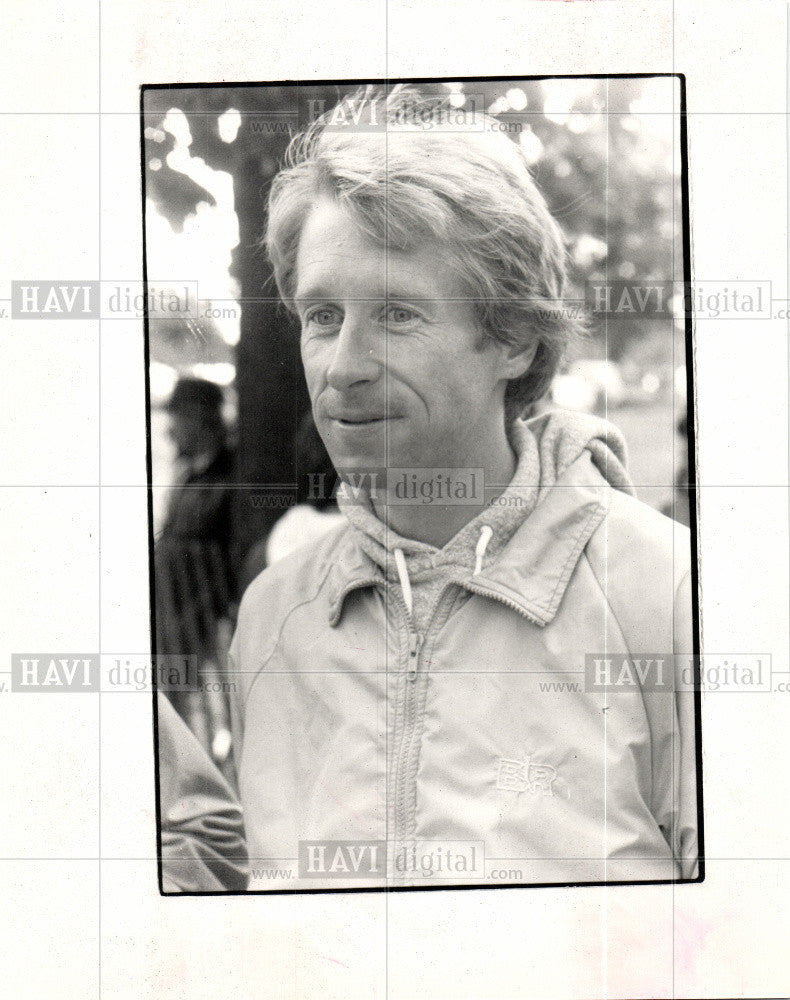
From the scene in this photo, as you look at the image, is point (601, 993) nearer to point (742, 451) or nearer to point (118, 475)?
point (742, 451)

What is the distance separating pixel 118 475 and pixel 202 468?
0.13 metres

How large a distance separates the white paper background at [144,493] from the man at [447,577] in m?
0.09

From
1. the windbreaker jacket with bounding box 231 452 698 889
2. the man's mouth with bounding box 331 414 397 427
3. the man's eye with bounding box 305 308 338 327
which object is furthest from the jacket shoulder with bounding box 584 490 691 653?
the man's eye with bounding box 305 308 338 327

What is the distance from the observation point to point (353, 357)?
150 cm

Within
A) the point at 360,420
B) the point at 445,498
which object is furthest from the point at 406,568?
the point at 360,420

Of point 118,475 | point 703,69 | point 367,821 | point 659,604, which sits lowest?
point 367,821

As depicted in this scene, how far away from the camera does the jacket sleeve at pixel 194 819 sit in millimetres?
1541

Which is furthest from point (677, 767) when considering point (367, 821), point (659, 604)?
point (367, 821)

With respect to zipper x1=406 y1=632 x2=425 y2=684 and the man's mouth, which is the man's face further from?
zipper x1=406 y1=632 x2=425 y2=684

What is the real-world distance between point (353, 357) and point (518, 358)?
0.24 m

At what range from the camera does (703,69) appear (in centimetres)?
157

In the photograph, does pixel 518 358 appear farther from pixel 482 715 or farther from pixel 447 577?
pixel 482 715

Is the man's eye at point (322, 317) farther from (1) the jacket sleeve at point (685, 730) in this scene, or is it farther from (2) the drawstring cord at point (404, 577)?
(1) the jacket sleeve at point (685, 730)

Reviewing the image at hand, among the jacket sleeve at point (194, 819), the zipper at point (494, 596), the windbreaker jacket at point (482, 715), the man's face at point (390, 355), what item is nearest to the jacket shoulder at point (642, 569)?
the windbreaker jacket at point (482, 715)
